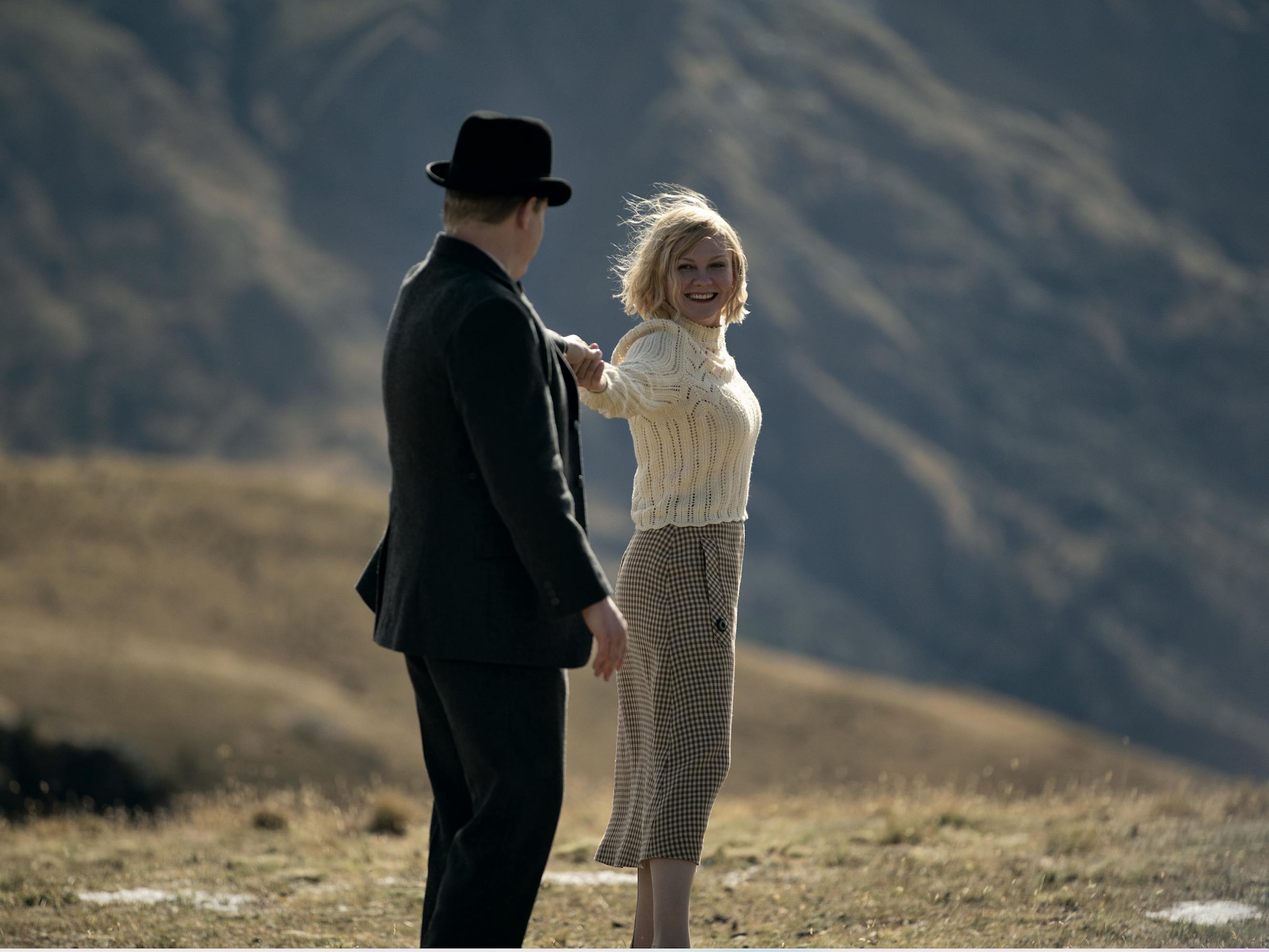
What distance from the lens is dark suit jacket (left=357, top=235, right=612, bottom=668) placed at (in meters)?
3.30

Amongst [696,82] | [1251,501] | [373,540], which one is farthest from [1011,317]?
[373,540]

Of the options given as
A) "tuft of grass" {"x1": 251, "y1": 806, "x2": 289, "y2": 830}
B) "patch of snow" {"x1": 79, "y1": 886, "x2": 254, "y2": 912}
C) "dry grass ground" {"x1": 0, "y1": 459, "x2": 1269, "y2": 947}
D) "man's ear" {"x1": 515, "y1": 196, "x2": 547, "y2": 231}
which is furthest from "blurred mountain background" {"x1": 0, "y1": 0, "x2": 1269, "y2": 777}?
"man's ear" {"x1": 515, "y1": 196, "x2": 547, "y2": 231}

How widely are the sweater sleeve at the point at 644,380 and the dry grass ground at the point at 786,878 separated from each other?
202 cm

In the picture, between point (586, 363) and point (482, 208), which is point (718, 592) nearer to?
point (586, 363)

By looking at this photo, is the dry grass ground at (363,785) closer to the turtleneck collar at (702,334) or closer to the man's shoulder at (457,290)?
the turtleneck collar at (702,334)

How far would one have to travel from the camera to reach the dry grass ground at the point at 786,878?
524 centimetres

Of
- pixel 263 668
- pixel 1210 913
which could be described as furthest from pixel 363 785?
pixel 1210 913

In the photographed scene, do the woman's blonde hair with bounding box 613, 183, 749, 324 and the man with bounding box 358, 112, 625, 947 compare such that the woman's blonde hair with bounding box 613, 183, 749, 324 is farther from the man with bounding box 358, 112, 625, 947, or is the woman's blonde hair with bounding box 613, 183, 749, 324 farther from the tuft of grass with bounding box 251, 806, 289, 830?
the tuft of grass with bounding box 251, 806, 289, 830

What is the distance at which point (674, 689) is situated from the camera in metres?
4.32

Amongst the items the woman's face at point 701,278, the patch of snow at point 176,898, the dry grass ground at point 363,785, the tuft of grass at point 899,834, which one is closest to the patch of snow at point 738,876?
the dry grass ground at point 363,785

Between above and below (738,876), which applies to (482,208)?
above

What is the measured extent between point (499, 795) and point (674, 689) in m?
1.04

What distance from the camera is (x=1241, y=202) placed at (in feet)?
554

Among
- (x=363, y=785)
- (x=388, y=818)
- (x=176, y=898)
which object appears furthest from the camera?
(x=363, y=785)
